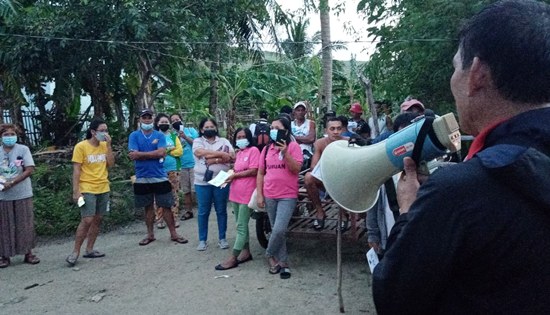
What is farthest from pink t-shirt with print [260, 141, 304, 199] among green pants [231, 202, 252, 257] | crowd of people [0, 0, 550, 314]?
crowd of people [0, 0, 550, 314]

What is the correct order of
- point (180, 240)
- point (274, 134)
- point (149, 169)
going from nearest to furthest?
point (274, 134) < point (149, 169) < point (180, 240)

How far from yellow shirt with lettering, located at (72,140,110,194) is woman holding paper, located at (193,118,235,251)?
114 cm

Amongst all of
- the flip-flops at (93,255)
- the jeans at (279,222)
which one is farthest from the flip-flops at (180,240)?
the jeans at (279,222)

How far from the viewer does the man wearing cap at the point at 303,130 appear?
774 centimetres

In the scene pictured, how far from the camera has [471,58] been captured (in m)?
1.08

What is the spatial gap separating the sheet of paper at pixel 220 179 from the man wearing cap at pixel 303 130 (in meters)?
1.96

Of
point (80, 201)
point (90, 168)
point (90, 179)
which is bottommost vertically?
point (80, 201)

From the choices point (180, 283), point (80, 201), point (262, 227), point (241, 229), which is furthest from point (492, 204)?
point (80, 201)

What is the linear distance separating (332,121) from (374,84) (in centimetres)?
405

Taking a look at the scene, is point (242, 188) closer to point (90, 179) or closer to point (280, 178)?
point (280, 178)

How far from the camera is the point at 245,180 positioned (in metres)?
5.74

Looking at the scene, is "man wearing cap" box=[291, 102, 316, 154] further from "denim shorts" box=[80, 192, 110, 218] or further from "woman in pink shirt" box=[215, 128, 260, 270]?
"denim shorts" box=[80, 192, 110, 218]

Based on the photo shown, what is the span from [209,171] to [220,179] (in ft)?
1.02

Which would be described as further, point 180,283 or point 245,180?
point 245,180
